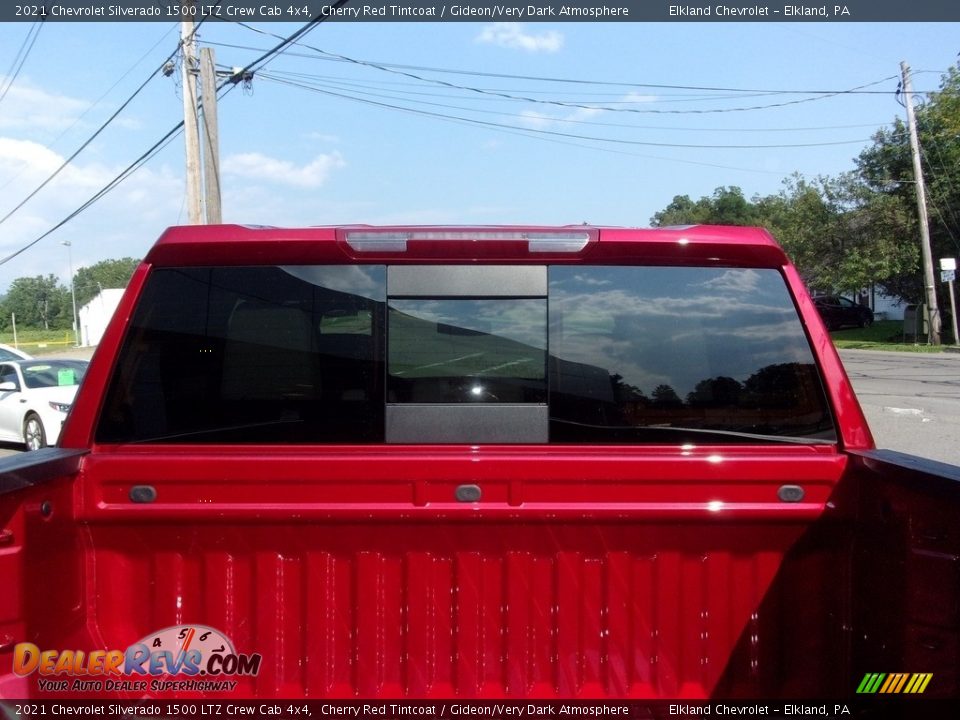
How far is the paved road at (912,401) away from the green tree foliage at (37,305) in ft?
276

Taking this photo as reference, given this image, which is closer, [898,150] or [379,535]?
[379,535]

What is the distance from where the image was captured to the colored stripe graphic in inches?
88.7

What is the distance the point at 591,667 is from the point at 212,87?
16883 millimetres

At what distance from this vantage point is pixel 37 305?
89875mm

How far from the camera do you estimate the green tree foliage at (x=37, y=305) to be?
88125 mm

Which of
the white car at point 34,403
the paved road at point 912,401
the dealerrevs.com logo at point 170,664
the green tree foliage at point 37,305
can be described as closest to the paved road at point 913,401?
the paved road at point 912,401

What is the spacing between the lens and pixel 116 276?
326 feet

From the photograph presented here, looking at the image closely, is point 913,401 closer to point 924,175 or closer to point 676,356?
point 676,356

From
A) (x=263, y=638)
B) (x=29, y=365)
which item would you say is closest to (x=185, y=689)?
(x=263, y=638)

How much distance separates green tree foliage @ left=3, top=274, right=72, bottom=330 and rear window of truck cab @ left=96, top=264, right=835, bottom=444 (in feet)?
312

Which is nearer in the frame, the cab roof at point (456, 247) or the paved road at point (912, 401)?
the cab roof at point (456, 247)

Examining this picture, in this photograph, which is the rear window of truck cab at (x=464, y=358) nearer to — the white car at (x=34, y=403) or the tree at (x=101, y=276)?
the white car at (x=34, y=403)

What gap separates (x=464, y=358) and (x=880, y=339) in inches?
1384
